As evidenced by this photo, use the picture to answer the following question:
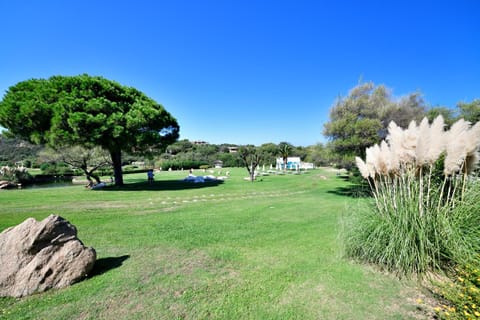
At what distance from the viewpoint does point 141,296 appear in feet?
8.24

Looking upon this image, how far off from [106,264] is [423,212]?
5029 mm

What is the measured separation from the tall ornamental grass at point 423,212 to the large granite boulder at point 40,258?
168 inches

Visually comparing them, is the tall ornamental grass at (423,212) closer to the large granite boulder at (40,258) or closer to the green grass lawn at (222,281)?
the green grass lawn at (222,281)

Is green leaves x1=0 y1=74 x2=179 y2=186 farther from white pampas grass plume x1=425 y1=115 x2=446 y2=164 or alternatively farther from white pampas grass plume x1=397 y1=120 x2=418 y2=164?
white pampas grass plume x1=425 y1=115 x2=446 y2=164

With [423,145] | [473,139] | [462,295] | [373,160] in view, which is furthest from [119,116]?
[462,295]

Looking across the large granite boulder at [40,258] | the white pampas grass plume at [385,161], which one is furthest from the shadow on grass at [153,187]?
the white pampas grass plume at [385,161]

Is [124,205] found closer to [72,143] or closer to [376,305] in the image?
[72,143]

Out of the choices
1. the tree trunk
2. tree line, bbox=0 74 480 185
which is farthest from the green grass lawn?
the tree trunk

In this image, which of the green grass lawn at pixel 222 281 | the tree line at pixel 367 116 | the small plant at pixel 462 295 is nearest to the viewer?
the small plant at pixel 462 295

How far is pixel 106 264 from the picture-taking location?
336cm

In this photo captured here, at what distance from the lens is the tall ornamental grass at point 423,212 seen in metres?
2.78

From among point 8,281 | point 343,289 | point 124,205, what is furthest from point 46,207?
point 343,289

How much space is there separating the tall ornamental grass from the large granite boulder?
168 inches

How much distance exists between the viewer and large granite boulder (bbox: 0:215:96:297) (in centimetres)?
260
